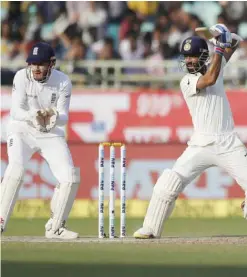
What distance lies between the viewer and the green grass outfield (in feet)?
24.5

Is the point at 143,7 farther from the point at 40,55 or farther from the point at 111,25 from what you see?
the point at 40,55

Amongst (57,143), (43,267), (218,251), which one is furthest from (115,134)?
(43,267)

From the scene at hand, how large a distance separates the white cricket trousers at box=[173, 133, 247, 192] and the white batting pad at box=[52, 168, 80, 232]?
96 centimetres

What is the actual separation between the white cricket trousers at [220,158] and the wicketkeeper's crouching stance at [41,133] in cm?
104

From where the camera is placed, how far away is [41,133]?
9.58m

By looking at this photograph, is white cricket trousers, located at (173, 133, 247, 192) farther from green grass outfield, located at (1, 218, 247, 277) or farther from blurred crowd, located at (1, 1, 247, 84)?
Result: blurred crowd, located at (1, 1, 247, 84)

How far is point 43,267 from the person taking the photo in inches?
305

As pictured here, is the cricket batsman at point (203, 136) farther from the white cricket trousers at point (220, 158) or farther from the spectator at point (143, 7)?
the spectator at point (143, 7)

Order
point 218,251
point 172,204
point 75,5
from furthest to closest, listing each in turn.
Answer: point 75,5, point 172,204, point 218,251

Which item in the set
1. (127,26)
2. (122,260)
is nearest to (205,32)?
(127,26)

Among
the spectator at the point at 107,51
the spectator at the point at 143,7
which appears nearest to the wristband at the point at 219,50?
the spectator at the point at 107,51

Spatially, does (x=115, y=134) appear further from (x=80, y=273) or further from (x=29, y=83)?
(x=80, y=273)

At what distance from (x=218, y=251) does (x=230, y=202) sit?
198 inches

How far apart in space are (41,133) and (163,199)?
4.10ft
